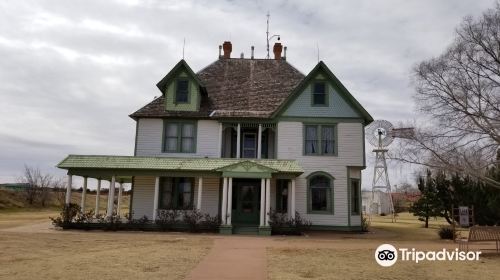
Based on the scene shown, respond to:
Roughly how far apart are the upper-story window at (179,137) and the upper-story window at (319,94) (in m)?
6.85

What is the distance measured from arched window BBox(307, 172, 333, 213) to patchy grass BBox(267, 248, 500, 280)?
29.8 feet

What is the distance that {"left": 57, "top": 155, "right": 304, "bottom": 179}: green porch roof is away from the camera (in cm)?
2197

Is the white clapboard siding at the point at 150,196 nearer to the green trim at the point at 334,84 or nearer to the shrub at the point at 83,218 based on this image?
the shrub at the point at 83,218

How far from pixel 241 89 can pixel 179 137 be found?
5.08 meters

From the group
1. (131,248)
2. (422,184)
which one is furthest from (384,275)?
(422,184)

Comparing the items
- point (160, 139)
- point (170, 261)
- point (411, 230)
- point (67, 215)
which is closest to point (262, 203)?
point (160, 139)

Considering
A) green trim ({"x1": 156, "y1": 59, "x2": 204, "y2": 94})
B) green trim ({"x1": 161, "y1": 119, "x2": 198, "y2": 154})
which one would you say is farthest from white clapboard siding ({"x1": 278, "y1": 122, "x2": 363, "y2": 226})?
green trim ({"x1": 156, "y1": 59, "x2": 204, "y2": 94})

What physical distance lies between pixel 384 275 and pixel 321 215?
1293cm

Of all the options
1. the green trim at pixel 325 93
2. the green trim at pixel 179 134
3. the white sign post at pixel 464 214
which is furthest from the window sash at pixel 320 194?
the green trim at pixel 179 134

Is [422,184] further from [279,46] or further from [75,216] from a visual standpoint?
[75,216]

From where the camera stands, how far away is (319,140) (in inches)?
949

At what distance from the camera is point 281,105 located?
2405cm

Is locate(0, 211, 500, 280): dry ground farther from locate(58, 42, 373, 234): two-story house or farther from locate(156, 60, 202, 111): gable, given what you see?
locate(156, 60, 202, 111): gable

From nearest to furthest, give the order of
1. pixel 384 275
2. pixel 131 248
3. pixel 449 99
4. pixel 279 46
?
pixel 384 275 → pixel 131 248 → pixel 449 99 → pixel 279 46
